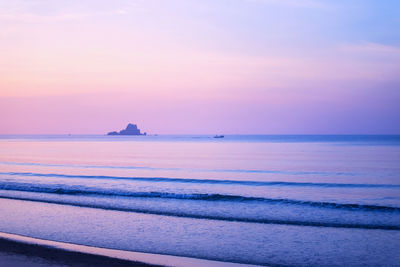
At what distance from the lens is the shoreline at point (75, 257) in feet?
26.4

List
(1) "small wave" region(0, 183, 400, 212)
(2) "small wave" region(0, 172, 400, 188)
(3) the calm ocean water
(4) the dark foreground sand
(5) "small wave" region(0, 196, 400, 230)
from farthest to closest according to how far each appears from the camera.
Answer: (2) "small wave" region(0, 172, 400, 188) < (1) "small wave" region(0, 183, 400, 212) < (5) "small wave" region(0, 196, 400, 230) < (3) the calm ocean water < (4) the dark foreground sand

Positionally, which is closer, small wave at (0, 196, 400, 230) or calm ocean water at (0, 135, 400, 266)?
calm ocean water at (0, 135, 400, 266)

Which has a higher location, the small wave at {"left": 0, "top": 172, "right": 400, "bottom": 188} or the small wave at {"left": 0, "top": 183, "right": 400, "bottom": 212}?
the small wave at {"left": 0, "top": 172, "right": 400, "bottom": 188}

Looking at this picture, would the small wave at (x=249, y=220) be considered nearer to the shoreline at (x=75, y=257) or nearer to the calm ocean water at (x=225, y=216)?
the calm ocean water at (x=225, y=216)

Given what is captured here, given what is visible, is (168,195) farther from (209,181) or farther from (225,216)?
(209,181)

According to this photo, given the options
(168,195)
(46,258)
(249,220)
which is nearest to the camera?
(46,258)

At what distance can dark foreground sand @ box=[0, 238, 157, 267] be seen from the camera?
797 cm

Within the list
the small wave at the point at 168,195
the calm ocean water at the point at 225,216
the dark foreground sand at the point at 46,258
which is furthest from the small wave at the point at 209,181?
the dark foreground sand at the point at 46,258

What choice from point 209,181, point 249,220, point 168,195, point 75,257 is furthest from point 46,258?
point 209,181

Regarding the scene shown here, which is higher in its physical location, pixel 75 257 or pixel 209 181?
pixel 209 181

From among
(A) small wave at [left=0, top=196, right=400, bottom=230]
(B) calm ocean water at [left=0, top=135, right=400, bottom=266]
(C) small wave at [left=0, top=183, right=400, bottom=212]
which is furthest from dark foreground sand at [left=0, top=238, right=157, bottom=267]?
(C) small wave at [left=0, top=183, right=400, bottom=212]

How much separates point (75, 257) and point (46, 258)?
626 mm

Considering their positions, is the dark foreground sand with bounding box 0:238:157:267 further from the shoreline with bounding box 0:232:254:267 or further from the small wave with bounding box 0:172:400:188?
the small wave with bounding box 0:172:400:188

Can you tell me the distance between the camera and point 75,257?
843 cm
